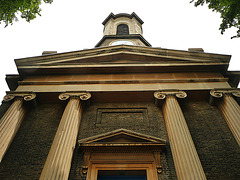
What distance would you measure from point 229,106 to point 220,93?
922 millimetres

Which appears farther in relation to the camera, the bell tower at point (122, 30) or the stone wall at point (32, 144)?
the bell tower at point (122, 30)

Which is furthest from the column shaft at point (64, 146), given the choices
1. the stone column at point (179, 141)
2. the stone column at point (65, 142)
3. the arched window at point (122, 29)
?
the arched window at point (122, 29)

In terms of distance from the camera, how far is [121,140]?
878 cm

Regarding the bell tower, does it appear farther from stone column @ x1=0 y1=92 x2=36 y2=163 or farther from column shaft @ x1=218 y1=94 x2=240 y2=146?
column shaft @ x1=218 y1=94 x2=240 y2=146

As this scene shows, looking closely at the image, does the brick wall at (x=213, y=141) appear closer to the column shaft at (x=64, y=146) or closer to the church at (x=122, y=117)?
the church at (x=122, y=117)

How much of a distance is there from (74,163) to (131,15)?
76.9 feet

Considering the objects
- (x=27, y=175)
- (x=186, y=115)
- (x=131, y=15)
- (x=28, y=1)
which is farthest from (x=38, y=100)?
(x=131, y=15)

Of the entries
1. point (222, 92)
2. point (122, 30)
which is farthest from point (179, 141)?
point (122, 30)

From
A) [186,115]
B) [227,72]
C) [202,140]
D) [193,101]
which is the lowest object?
[202,140]

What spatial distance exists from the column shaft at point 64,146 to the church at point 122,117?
0.03m

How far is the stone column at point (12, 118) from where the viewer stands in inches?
327

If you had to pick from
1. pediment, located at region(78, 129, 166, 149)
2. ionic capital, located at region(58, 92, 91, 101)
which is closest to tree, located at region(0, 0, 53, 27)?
ionic capital, located at region(58, 92, 91, 101)

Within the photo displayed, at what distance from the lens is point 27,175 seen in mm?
7652

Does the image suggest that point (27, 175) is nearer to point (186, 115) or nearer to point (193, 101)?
point (186, 115)
